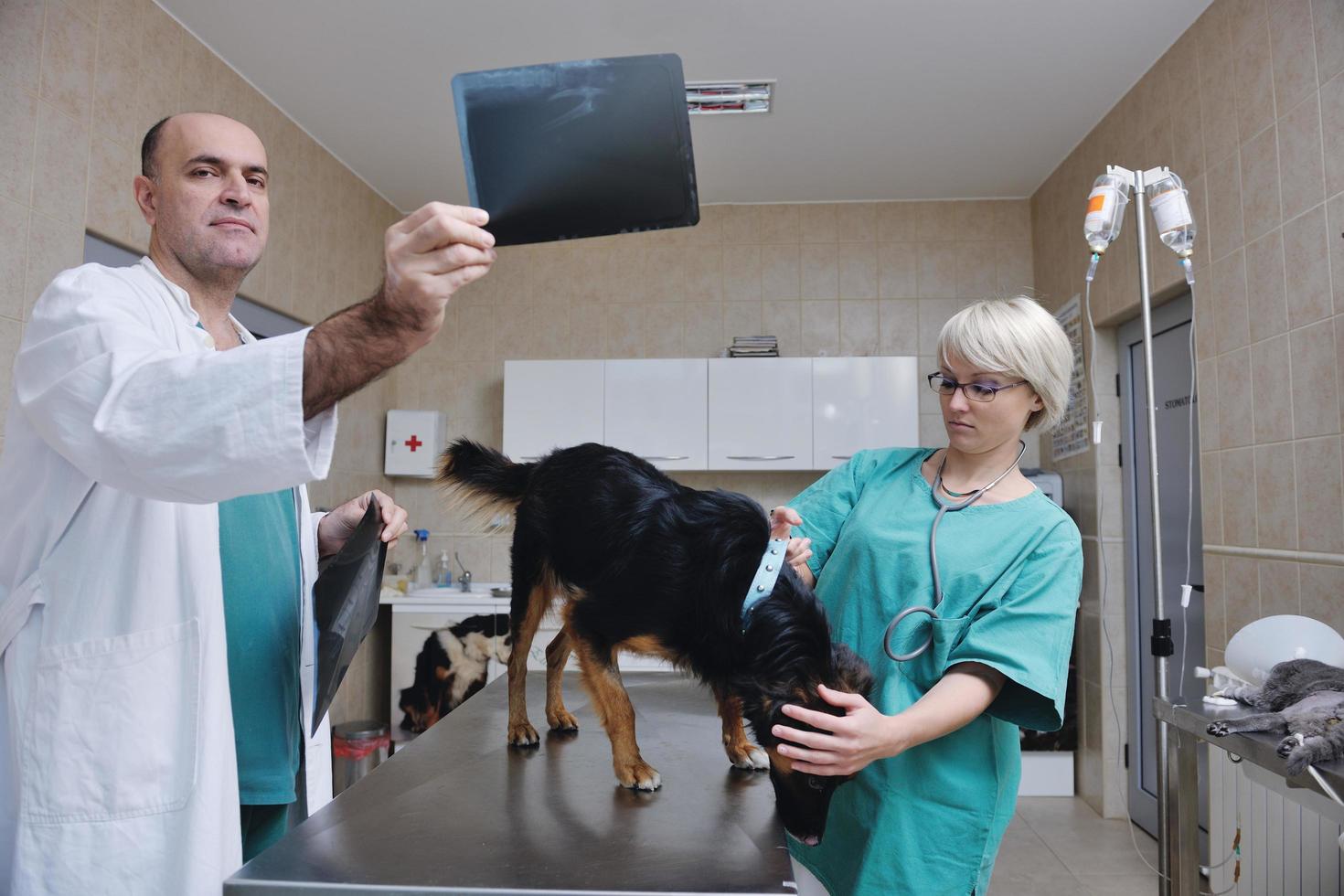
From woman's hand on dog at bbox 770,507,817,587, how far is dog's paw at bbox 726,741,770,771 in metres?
0.28

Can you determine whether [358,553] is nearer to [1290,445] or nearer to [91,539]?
[91,539]

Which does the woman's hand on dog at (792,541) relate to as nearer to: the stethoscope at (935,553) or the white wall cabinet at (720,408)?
the stethoscope at (935,553)

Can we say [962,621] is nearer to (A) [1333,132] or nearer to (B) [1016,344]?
(B) [1016,344]

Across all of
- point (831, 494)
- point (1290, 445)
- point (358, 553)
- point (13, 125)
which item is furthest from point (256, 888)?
point (1290, 445)

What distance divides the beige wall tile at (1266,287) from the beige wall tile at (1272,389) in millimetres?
49

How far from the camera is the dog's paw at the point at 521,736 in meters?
1.51

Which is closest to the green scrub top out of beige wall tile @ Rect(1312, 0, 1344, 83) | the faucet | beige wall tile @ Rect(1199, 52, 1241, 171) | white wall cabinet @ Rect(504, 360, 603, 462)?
beige wall tile @ Rect(1312, 0, 1344, 83)

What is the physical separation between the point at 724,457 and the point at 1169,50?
9.33ft

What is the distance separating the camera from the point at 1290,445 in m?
2.75

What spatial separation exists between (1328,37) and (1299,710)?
2136 millimetres

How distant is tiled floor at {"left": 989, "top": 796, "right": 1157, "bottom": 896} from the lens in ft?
11.0

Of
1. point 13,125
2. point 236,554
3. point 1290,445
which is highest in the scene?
point 13,125

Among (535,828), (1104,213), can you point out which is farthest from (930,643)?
(1104,213)

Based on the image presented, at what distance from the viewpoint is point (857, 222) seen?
5457 millimetres
